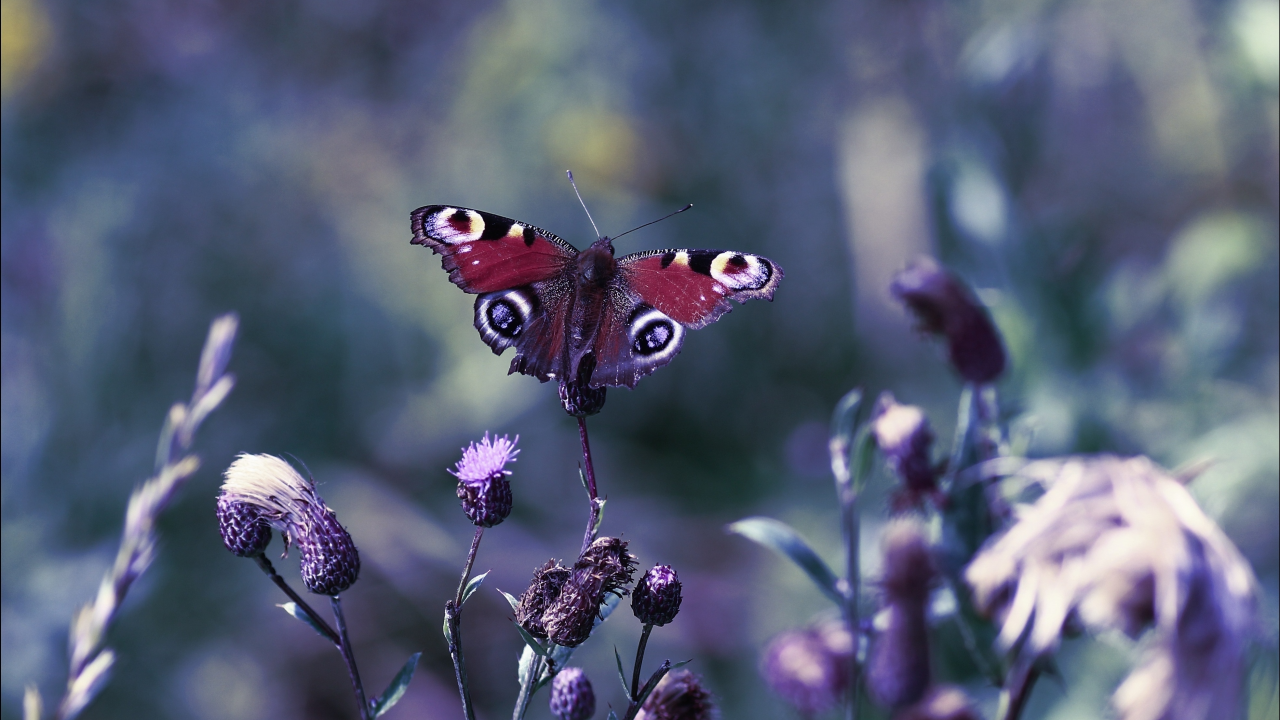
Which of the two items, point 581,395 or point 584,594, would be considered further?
point 581,395

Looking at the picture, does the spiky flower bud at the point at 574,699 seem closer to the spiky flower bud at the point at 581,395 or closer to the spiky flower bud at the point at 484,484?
the spiky flower bud at the point at 484,484

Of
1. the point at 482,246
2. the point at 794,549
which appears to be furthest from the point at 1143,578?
the point at 482,246

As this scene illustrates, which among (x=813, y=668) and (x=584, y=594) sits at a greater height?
(x=813, y=668)

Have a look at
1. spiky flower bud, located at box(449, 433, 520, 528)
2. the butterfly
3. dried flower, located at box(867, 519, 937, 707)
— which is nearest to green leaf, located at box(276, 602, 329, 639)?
spiky flower bud, located at box(449, 433, 520, 528)

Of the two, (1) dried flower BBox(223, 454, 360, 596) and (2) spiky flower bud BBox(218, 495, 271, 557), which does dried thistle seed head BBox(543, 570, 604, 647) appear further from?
(2) spiky flower bud BBox(218, 495, 271, 557)

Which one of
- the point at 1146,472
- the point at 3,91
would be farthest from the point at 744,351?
the point at 3,91

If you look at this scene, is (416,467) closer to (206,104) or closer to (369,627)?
(369,627)

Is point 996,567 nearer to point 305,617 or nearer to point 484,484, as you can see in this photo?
point 484,484
